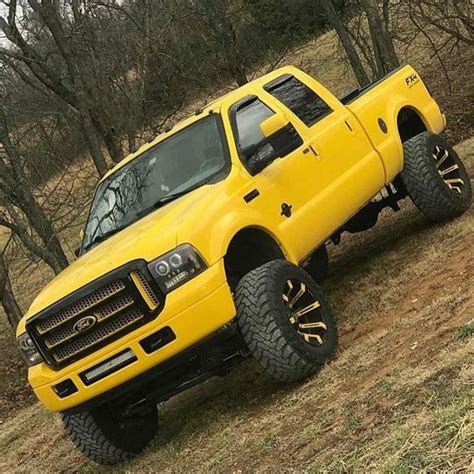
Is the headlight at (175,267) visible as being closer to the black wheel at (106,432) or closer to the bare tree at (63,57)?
the black wheel at (106,432)

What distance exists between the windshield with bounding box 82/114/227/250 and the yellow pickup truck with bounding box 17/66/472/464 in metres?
0.01

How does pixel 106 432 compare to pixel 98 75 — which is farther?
pixel 98 75

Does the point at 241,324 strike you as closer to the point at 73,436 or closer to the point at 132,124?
the point at 73,436

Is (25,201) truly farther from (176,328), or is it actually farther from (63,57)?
(176,328)

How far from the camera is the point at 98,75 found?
1698cm

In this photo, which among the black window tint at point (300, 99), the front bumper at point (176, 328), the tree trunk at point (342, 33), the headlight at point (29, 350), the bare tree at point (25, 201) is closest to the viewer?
the front bumper at point (176, 328)

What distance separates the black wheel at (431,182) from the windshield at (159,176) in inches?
94.3

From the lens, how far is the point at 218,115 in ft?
22.6

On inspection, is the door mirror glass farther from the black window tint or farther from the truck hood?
the black window tint

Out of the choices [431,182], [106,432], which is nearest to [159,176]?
[106,432]

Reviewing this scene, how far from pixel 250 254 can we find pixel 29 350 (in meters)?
1.75

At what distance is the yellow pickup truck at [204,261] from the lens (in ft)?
17.4

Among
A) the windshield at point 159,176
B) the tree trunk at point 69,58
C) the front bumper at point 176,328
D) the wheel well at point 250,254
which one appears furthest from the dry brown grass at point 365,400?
the tree trunk at point 69,58

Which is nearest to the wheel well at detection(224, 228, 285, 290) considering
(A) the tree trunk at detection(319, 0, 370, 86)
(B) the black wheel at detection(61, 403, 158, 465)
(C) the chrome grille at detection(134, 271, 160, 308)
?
(C) the chrome grille at detection(134, 271, 160, 308)
